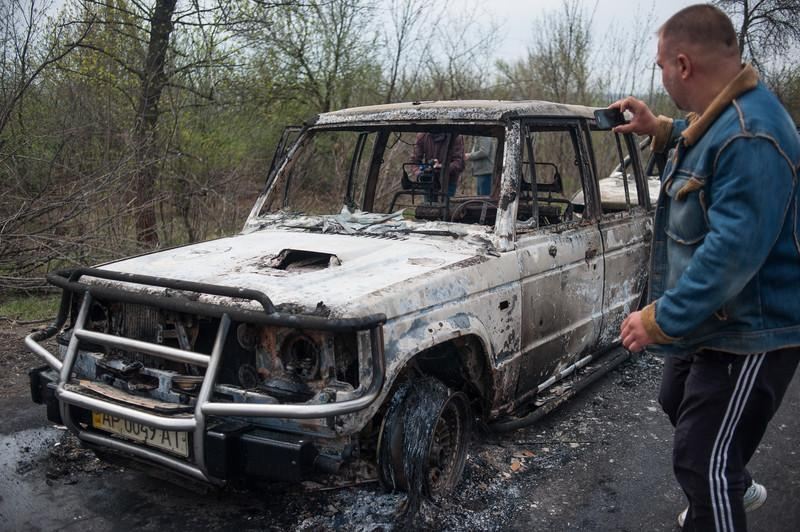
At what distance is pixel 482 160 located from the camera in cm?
604

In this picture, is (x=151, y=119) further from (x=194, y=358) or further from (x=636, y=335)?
(x=636, y=335)

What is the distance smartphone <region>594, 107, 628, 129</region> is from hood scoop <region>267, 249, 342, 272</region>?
54.3 inches

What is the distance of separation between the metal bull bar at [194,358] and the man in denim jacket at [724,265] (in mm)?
1012

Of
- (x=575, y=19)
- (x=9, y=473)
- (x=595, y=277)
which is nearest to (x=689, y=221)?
(x=595, y=277)

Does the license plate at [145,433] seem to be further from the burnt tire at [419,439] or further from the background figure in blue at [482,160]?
the background figure in blue at [482,160]

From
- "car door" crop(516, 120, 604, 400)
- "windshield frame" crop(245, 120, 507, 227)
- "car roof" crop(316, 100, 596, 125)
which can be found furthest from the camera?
"windshield frame" crop(245, 120, 507, 227)

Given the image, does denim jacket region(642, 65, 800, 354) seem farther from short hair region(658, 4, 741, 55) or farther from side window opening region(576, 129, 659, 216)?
side window opening region(576, 129, 659, 216)

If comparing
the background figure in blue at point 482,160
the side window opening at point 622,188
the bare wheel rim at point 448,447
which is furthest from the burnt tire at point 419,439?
the background figure in blue at point 482,160

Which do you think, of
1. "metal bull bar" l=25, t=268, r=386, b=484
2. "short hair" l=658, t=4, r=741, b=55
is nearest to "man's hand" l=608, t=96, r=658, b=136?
"short hair" l=658, t=4, r=741, b=55

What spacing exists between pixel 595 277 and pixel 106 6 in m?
6.96

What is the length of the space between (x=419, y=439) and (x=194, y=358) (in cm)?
102

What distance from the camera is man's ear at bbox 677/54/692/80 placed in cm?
222

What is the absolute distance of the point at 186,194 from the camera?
28.1 feet

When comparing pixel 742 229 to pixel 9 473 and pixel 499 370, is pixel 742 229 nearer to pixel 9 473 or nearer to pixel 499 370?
pixel 499 370
